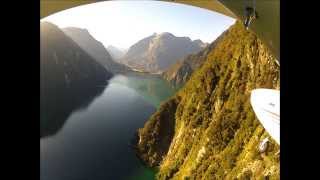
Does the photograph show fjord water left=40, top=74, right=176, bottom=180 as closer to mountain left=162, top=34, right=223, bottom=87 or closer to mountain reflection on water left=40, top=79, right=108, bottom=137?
mountain reflection on water left=40, top=79, right=108, bottom=137

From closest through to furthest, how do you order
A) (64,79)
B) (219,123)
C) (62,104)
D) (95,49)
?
(219,123)
(64,79)
(62,104)
(95,49)

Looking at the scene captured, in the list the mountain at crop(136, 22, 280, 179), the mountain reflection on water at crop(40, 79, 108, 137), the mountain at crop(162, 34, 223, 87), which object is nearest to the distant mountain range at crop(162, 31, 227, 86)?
the mountain at crop(162, 34, 223, 87)

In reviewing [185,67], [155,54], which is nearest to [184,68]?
[185,67]

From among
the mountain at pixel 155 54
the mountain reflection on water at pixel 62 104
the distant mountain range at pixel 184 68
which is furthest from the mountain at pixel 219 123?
the mountain at pixel 155 54

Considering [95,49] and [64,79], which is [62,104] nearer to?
[64,79]

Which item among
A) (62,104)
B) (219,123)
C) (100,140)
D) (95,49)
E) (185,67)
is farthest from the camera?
(95,49)
